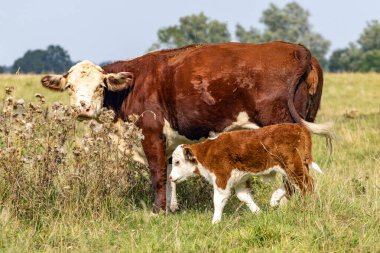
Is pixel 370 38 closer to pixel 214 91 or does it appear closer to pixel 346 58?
pixel 346 58

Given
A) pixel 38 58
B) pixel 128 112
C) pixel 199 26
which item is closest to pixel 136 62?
pixel 128 112

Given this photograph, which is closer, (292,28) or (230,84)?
(230,84)

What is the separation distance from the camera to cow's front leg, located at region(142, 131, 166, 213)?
29.7 ft

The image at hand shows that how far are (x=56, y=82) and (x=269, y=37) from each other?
273ft

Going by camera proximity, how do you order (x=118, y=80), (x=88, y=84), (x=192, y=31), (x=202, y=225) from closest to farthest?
(x=202, y=225)
(x=88, y=84)
(x=118, y=80)
(x=192, y=31)

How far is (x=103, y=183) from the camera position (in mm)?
8188

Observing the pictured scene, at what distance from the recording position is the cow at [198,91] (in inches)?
338

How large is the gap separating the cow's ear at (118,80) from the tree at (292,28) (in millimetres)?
88030

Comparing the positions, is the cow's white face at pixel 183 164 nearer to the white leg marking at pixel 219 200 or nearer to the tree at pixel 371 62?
the white leg marking at pixel 219 200

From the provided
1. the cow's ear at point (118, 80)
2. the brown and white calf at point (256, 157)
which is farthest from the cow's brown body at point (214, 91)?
the brown and white calf at point (256, 157)

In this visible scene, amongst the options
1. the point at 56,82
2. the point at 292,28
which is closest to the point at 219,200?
the point at 56,82

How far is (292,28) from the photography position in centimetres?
10306

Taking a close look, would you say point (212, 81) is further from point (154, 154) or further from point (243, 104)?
point (154, 154)

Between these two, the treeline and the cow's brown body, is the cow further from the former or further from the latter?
the treeline
